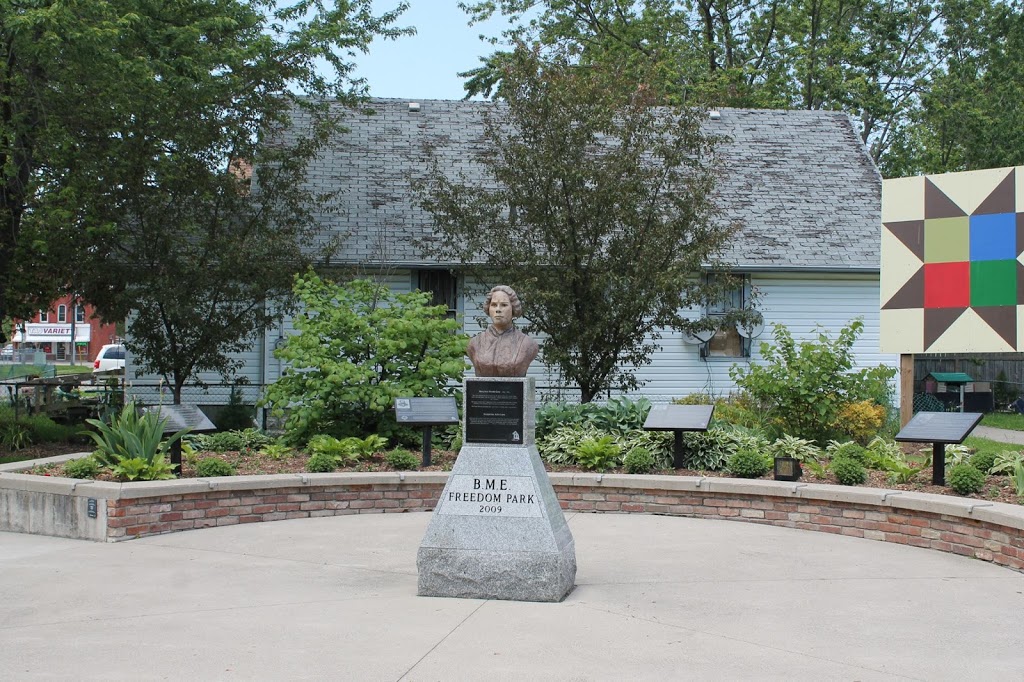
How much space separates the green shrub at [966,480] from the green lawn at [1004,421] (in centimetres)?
1251

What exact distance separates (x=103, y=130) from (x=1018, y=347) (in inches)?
527

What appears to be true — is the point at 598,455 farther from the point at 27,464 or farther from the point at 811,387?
the point at 27,464

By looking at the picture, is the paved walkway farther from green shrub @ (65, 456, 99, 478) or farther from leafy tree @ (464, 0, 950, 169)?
leafy tree @ (464, 0, 950, 169)

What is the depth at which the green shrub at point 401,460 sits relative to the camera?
1195 centimetres

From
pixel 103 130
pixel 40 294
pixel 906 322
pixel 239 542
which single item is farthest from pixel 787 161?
pixel 239 542

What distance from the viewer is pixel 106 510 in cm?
987

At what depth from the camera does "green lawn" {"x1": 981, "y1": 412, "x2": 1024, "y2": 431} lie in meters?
21.6

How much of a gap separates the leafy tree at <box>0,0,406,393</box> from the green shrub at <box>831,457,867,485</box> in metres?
9.64

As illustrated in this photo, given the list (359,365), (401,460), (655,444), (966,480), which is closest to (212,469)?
(401,460)

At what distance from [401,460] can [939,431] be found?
18.3 feet

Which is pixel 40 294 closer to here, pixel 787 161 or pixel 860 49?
pixel 787 161

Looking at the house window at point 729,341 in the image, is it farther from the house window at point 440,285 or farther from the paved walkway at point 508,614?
the paved walkway at point 508,614

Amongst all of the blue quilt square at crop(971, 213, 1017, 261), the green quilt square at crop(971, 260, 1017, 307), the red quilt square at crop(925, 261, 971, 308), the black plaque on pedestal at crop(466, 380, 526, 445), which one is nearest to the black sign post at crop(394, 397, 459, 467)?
the black plaque on pedestal at crop(466, 380, 526, 445)

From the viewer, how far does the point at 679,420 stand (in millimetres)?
11703
